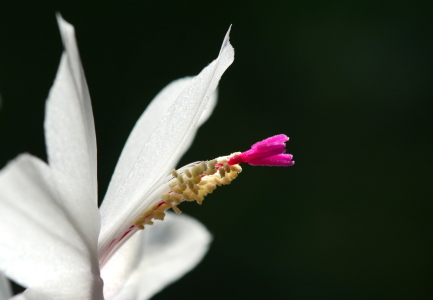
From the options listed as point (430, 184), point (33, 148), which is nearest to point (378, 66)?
point (430, 184)

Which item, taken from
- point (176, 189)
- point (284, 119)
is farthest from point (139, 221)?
point (284, 119)

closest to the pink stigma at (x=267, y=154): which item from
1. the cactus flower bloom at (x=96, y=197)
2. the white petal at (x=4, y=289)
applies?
the cactus flower bloom at (x=96, y=197)

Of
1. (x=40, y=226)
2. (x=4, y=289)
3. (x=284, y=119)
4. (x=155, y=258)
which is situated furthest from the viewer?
(x=284, y=119)

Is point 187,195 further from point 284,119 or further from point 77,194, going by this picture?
point 284,119

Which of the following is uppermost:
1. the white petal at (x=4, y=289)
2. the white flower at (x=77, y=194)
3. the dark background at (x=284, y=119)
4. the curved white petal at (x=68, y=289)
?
the dark background at (x=284, y=119)

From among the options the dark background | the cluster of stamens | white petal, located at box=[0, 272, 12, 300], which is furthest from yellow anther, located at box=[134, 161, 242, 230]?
the dark background

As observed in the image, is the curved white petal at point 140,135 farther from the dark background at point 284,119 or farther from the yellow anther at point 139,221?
the dark background at point 284,119
